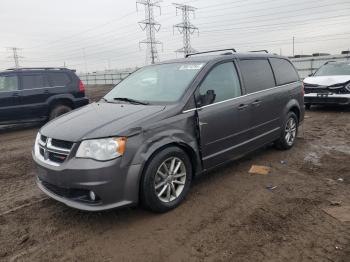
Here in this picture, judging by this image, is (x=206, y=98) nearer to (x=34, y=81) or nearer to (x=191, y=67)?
(x=191, y=67)

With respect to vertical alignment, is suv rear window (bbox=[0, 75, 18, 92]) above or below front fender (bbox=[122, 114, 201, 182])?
above

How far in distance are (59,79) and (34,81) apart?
73 cm

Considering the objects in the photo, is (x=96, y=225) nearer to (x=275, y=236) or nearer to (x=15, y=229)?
(x=15, y=229)

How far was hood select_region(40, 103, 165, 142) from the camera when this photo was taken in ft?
11.7

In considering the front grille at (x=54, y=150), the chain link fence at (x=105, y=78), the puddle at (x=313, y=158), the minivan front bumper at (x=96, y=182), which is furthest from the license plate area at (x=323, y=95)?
the chain link fence at (x=105, y=78)

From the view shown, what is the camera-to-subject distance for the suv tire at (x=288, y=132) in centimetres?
620

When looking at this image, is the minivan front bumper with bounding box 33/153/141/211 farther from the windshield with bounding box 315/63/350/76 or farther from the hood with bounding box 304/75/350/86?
the windshield with bounding box 315/63/350/76

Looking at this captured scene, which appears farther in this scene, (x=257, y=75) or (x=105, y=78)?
(x=105, y=78)

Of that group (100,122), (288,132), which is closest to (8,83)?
(100,122)

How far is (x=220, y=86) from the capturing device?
474 cm

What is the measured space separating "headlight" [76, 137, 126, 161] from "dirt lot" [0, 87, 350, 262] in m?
0.81

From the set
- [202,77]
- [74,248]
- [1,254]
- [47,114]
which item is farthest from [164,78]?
[47,114]

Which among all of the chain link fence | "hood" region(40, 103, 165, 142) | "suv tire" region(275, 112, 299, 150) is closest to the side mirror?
"hood" region(40, 103, 165, 142)

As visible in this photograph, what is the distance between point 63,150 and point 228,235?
1911 mm
